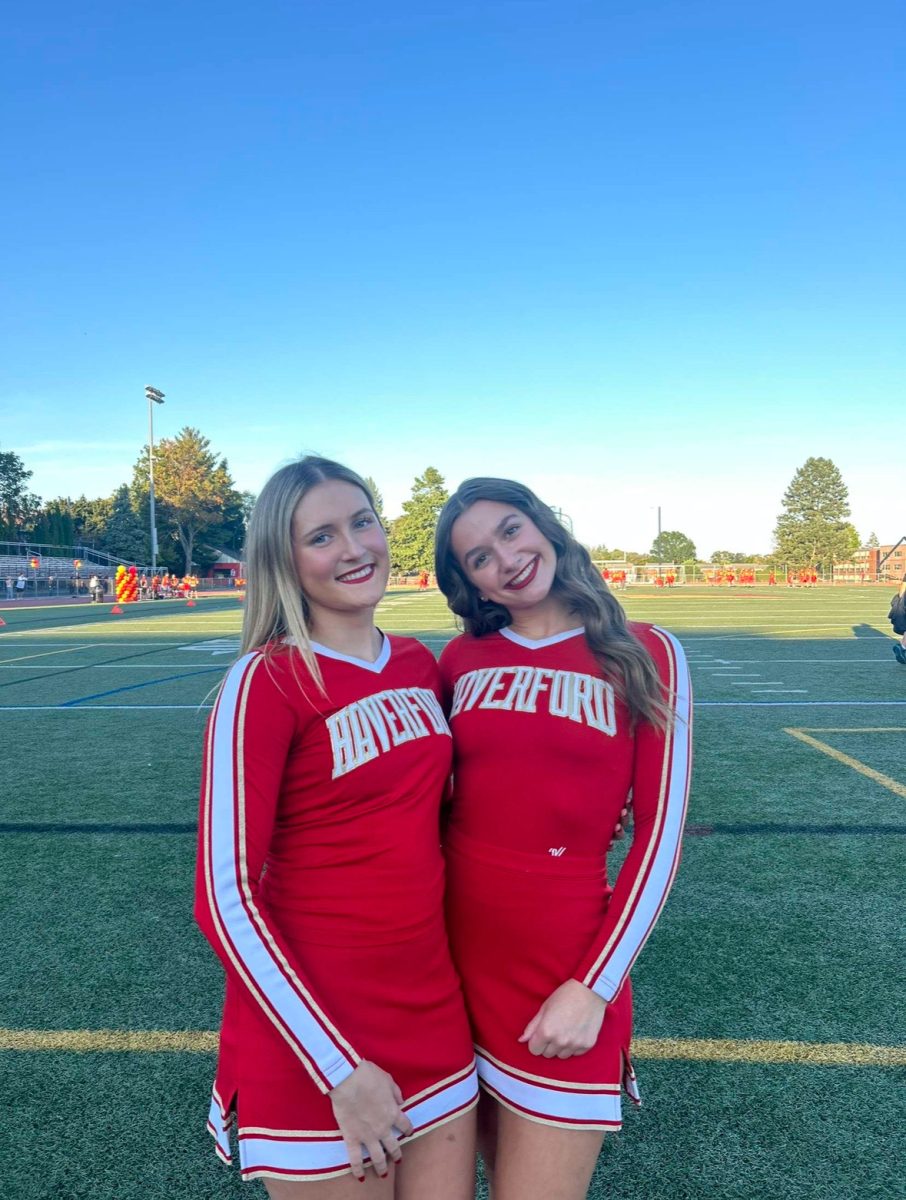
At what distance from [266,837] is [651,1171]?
141cm

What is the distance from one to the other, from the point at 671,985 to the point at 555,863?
5.39ft

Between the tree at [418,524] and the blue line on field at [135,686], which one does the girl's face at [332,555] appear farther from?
the tree at [418,524]

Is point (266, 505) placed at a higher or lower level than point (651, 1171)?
higher

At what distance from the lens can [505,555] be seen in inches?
70.1

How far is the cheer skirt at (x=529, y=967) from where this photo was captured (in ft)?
4.67

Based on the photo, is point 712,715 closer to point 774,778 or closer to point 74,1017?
point 774,778

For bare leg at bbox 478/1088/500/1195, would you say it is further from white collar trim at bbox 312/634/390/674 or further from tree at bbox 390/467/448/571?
tree at bbox 390/467/448/571

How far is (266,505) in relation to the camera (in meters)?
1.60

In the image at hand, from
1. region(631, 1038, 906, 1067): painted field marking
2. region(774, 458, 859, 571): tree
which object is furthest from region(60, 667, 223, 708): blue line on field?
region(774, 458, 859, 571): tree

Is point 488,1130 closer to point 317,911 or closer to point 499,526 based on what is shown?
point 317,911

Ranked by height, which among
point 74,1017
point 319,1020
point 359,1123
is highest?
point 319,1020

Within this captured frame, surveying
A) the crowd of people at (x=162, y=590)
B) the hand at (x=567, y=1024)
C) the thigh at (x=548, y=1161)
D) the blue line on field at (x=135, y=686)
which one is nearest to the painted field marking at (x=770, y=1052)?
the thigh at (x=548, y=1161)

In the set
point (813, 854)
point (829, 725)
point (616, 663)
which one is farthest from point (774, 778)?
point (616, 663)

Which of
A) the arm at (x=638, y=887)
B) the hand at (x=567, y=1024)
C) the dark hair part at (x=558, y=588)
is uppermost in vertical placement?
the dark hair part at (x=558, y=588)
